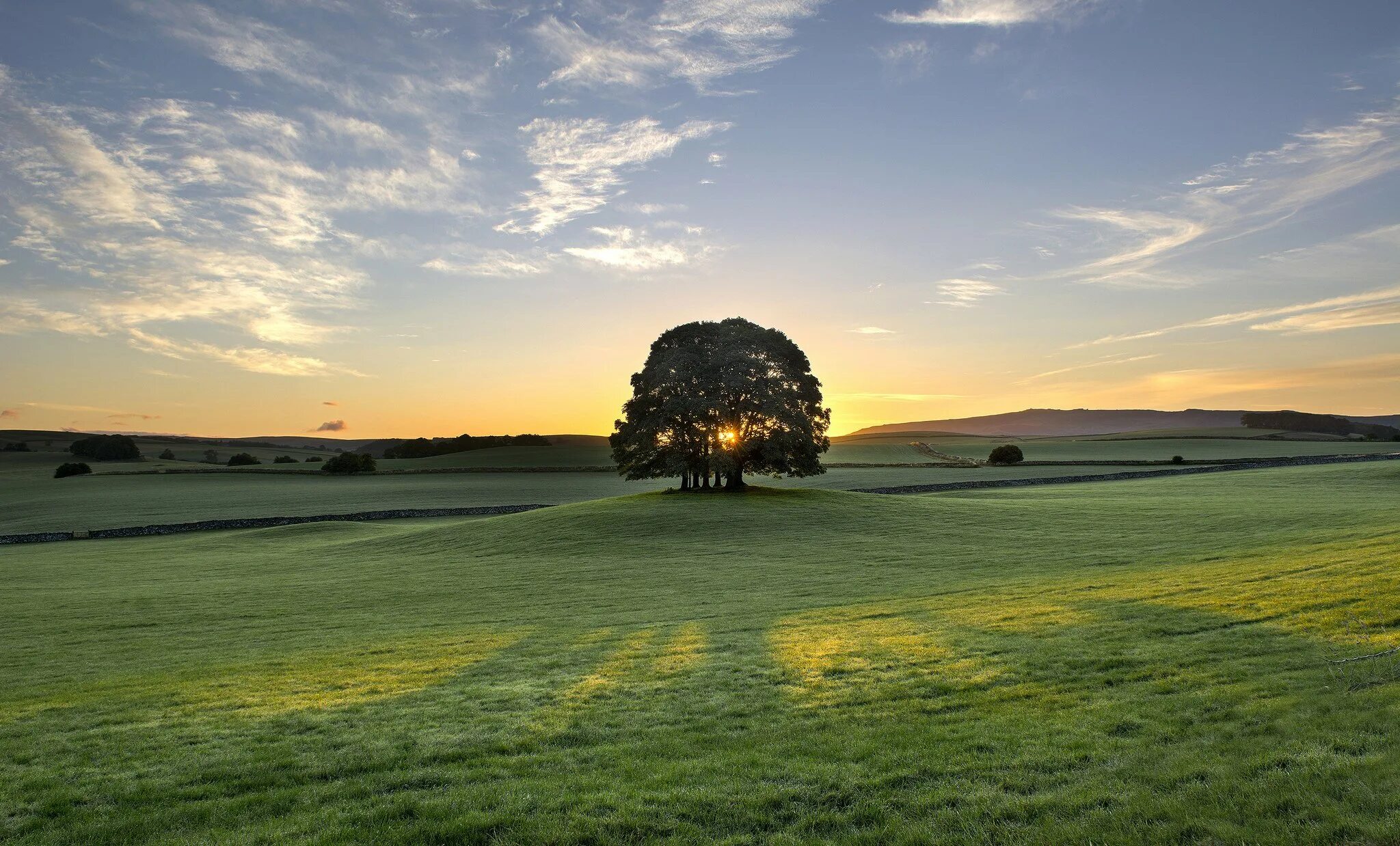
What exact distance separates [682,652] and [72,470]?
103 meters

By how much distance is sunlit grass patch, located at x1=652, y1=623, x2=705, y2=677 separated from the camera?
1334 centimetres

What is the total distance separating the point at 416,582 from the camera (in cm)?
2789

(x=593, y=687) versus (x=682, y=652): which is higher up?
(x=593, y=687)

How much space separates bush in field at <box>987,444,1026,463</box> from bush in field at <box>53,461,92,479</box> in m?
112

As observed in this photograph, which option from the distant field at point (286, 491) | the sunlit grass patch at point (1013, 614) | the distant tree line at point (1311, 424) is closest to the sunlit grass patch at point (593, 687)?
the sunlit grass patch at point (1013, 614)

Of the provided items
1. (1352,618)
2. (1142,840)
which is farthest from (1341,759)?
(1352,618)

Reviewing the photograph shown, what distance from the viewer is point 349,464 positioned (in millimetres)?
98125

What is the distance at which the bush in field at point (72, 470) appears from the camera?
8638cm

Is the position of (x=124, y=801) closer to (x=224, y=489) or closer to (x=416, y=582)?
(x=416, y=582)

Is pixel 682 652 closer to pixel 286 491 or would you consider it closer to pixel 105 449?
pixel 286 491

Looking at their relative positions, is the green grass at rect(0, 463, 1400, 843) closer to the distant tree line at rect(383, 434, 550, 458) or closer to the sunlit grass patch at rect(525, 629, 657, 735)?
the sunlit grass patch at rect(525, 629, 657, 735)

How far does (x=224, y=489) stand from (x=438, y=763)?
263 feet

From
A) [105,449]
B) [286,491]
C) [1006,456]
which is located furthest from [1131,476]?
[105,449]

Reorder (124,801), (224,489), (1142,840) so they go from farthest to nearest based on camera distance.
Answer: (224,489)
(124,801)
(1142,840)
